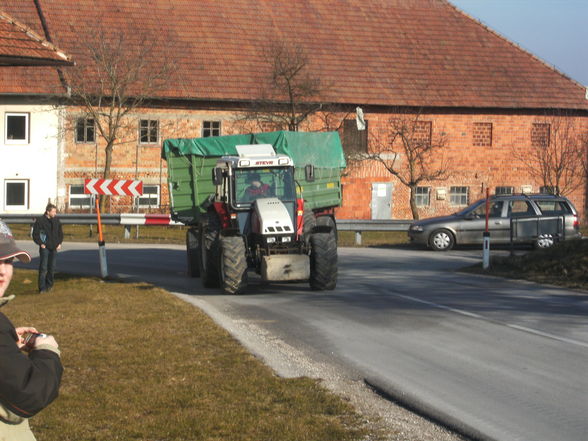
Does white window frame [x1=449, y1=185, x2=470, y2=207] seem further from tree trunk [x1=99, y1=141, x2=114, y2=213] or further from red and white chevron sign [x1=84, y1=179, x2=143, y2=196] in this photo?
red and white chevron sign [x1=84, y1=179, x2=143, y2=196]

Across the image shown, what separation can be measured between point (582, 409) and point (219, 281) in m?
11.6

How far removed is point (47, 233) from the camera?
2016 centimetres

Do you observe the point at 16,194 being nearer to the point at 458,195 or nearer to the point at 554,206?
the point at 458,195

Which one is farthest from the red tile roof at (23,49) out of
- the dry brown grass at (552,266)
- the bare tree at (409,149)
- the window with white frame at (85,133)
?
the bare tree at (409,149)

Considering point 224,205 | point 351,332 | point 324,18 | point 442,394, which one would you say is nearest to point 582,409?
point 442,394

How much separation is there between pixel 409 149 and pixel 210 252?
1074 inches

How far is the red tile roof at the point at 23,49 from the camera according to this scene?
13812 mm

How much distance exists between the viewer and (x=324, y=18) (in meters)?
49.6

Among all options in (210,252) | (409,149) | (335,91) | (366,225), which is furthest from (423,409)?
(335,91)

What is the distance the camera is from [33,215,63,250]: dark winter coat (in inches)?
787

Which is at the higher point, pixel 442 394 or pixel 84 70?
pixel 84 70

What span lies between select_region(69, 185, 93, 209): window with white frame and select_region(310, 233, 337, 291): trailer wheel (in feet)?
88.5

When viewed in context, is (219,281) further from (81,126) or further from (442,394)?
(81,126)

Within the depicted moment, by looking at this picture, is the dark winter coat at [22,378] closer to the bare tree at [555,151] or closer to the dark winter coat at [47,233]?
the dark winter coat at [47,233]
